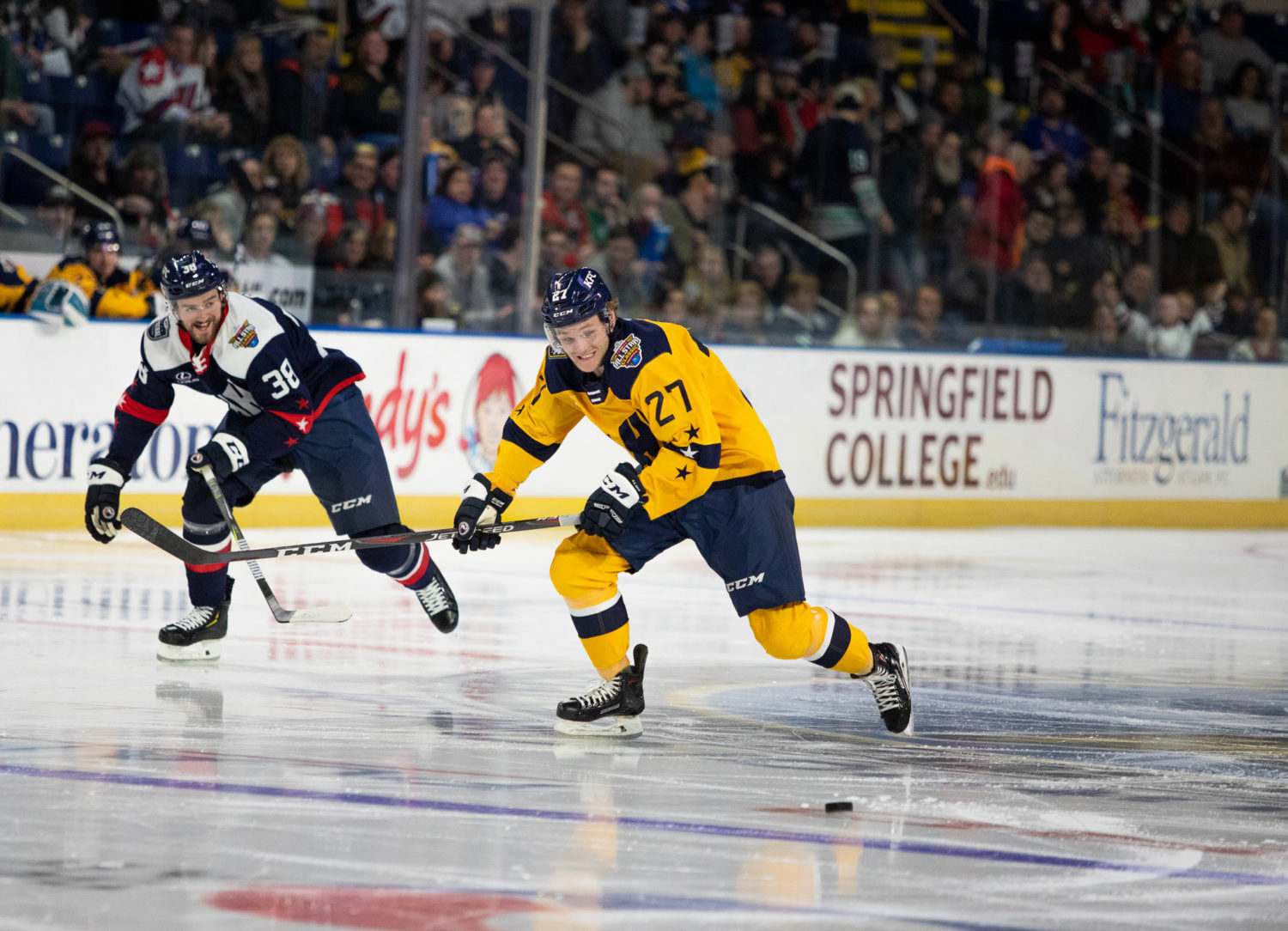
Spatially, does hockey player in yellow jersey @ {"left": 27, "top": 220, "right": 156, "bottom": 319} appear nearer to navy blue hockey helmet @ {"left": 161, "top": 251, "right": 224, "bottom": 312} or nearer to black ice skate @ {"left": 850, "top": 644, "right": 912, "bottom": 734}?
navy blue hockey helmet @ {"left": 161, "top": 251, "right": 224, "bottom": 312}

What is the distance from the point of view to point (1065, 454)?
10.9 metres

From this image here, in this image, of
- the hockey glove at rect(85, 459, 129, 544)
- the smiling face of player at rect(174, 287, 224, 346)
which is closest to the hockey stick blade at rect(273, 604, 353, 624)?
the hockey glove at rect(85, 459, 129, 544)

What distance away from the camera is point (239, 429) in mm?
5160

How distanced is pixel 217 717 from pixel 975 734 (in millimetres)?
1866

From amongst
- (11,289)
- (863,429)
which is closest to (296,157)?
(11,289)

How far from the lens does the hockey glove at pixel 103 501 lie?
16.0ft

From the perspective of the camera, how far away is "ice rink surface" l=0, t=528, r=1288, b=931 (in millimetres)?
2877

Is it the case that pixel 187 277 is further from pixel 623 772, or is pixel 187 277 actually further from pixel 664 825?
pixel 664 825

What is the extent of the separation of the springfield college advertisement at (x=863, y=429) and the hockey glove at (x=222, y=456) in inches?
139

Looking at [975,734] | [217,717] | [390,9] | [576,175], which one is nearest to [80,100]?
[390,9]

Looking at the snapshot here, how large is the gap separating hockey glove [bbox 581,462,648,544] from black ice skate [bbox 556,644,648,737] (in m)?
0.45

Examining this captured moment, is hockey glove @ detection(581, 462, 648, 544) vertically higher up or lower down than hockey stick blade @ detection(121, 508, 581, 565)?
higher up

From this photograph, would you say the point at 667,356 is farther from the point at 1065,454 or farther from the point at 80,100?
the point at 1065,454

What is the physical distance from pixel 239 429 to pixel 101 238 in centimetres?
369
